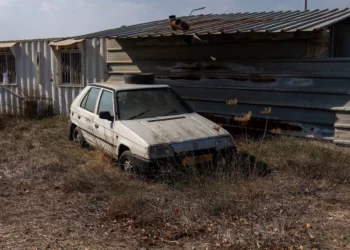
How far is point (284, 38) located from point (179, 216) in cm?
445

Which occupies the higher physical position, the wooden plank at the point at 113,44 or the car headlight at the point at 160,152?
the wooden plank at the point at 113,44

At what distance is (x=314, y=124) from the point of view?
8039 millimetres

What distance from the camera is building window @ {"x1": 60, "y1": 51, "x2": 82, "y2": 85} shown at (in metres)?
13.1

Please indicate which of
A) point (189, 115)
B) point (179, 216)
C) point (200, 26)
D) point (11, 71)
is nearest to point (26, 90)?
point (11, 71)

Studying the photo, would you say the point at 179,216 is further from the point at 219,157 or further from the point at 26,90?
the point at 26,90

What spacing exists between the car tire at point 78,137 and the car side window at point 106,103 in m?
1.11

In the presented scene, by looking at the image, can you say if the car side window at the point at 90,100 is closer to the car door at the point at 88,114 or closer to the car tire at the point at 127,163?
the car door at the point at 88,114

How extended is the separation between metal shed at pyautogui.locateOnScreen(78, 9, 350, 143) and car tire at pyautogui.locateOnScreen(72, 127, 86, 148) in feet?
8.49

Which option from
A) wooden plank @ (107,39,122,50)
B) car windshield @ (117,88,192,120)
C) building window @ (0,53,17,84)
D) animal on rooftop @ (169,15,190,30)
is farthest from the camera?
building window @ (0,53,17,84)

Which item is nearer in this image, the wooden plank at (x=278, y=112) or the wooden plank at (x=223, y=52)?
the wooden plank at (x=278, y=112)

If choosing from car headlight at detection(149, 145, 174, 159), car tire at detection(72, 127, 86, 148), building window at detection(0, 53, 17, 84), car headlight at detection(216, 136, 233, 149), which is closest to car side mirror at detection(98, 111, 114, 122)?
car headlight at detection(149, 145, 174, 159)

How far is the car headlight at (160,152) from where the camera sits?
237 inches

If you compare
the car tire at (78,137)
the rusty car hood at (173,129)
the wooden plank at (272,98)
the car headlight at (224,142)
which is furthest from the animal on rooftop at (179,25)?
the car headlight at (224,142)

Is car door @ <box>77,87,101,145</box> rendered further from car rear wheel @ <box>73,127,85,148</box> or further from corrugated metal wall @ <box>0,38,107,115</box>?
corrugated metal wall @ <box>0,38,107,115</box>
